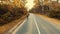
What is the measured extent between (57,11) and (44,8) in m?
55.3

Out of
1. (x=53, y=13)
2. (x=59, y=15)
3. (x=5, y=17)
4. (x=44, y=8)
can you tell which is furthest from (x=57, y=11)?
(x=44, y=8)

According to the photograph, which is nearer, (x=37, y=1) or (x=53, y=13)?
(x=53, y=13)

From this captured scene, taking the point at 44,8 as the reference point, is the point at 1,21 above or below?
above

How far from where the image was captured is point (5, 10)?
113ft

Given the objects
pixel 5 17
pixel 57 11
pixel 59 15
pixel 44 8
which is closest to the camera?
pixel 5 17

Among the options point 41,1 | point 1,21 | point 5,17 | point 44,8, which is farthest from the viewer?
point 41,1

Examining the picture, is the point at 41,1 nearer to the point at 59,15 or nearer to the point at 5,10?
the point at 59,15

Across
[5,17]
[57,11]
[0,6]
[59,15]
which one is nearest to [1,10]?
[0,6]

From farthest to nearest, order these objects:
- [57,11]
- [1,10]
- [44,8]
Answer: [44,8], [57,11], [1,10]

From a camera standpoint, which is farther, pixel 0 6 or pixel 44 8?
pixel 44 8

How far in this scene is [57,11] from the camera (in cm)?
5297

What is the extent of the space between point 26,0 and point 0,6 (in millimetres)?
83068

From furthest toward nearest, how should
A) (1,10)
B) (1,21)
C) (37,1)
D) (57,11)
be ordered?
(37,1)
(57,11)
(1,10)
(1,21)

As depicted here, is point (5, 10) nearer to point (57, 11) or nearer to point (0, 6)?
point (0, 6)
